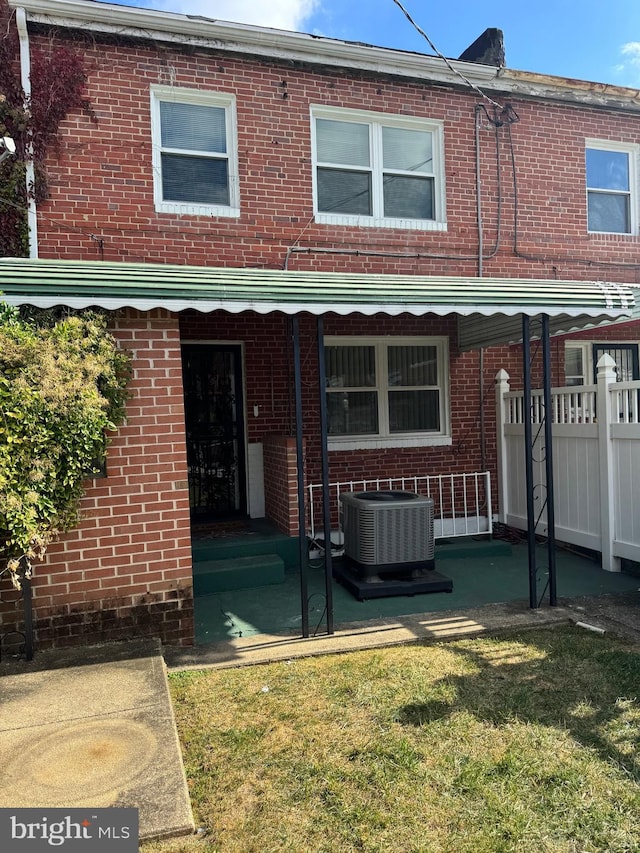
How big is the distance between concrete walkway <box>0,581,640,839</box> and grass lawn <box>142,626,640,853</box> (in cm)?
20

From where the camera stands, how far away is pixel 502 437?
838 cm

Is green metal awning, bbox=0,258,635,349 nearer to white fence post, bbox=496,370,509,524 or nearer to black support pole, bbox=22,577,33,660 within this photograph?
black support pole, bbox=22,577,33,660

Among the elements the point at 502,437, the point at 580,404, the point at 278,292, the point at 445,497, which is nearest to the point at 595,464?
the point at 580,404

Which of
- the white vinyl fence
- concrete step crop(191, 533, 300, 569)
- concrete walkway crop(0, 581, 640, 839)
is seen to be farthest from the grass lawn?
concrete step crop(191, 533, 300, 569)

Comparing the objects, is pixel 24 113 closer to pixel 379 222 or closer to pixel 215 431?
pixel 215 431


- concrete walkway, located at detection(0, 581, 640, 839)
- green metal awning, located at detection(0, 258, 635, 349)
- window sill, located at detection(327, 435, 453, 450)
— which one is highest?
green metal awning, located at detection(0, 258, 635, 349)

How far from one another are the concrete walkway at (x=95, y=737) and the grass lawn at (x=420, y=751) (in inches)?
8.1

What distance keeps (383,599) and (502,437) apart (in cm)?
356

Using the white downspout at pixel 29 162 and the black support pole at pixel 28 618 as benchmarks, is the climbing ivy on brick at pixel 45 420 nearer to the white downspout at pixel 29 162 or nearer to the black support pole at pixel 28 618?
the black support pole at pixel 28 618

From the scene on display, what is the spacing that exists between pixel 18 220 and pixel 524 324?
5540 millimetres

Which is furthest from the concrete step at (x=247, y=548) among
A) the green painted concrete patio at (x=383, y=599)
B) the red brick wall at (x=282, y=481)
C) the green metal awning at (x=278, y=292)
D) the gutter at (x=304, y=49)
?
the gutter at (x=304, y=49)

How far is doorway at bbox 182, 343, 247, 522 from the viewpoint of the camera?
7.87m

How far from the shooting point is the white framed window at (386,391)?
26.7 ft

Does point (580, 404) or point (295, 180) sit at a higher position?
point (295, 180)
